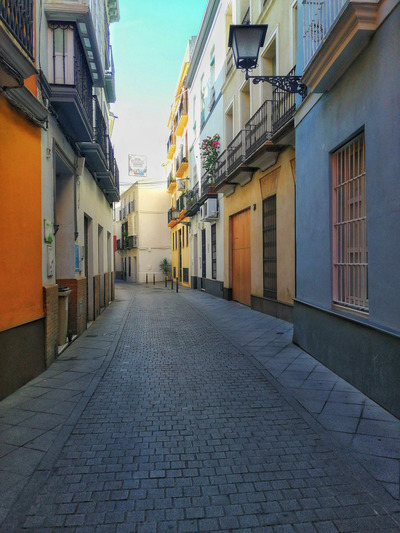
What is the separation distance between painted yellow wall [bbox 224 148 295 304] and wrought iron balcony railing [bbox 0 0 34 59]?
5928mm

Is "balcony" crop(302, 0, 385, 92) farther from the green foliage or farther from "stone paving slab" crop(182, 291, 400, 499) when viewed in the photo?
the green foliage

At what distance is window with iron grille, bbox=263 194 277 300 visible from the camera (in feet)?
35.1

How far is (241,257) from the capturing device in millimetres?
14117

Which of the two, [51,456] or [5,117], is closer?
[51,456]

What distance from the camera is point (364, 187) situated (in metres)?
4.96

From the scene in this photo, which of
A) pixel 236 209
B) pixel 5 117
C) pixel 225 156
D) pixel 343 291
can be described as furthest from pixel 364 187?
pixel 225 156

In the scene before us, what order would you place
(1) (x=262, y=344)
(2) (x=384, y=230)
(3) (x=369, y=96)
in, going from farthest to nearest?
1. (1) (x=262, y=344)
2. (3) (x=369, y=96)
3. (2) (x=384, y=230)

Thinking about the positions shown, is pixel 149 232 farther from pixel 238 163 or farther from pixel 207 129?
pixel 238 163

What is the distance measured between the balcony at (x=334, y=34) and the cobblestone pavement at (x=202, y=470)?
404cm

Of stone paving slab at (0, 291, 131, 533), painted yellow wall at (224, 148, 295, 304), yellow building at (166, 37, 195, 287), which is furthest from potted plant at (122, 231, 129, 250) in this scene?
stone paving slab at (0, 291, 131, 533)

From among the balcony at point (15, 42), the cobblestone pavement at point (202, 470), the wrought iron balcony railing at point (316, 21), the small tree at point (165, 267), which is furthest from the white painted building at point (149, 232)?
the cobblestone pavement at point (202, 470)

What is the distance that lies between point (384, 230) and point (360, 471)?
2.34 meters

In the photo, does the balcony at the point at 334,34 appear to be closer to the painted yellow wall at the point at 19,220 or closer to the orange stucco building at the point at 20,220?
the orange stucco building at the point at 20,220

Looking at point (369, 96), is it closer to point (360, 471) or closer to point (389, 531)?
point (360, 471)
